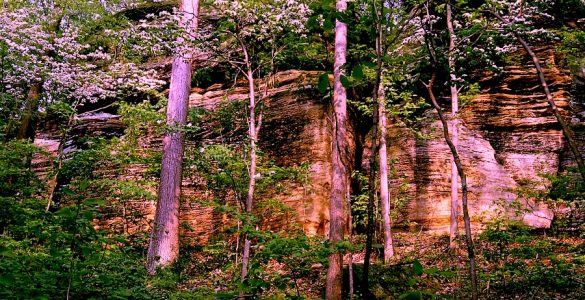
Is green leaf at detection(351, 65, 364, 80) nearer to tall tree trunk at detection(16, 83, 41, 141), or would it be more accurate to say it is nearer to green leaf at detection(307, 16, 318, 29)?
green leaf at detection(307, 16, 318, 29)

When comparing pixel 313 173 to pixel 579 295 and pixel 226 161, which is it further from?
pixel 579 295

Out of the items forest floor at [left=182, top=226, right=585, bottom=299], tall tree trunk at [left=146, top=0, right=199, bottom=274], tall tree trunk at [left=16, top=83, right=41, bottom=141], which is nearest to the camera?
forest floor at [left=182, top=226, right=585, bottom=299]

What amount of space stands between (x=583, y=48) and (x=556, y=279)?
741 centimetres

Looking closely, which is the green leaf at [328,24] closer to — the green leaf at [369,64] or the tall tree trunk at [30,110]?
the green leaf at [369,64]

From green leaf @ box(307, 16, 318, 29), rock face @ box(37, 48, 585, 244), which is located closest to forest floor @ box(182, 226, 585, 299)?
rock face @ box(37, 48, 585, 244)

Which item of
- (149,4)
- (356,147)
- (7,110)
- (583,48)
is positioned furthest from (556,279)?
(149,4)

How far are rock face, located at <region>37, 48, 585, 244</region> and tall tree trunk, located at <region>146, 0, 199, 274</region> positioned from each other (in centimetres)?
214

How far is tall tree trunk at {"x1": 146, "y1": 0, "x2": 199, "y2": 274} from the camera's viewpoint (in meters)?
8.09

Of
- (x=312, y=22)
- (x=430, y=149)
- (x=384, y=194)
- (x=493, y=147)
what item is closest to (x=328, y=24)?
(x=312, y=22)

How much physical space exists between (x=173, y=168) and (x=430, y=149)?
9.02 m

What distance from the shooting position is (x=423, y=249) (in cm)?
1101

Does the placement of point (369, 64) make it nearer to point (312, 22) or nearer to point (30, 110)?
point (312, 22)

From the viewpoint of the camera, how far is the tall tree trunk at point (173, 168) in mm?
8086

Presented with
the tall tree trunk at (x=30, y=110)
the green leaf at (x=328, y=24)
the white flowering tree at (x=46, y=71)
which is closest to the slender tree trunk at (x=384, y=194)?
the white flowering tree at (x=46, y=71)
